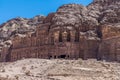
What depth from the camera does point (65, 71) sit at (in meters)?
45.2

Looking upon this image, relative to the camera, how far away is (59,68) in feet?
153

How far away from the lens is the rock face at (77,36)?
2351 inches

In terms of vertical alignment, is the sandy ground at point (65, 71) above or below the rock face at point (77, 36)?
below

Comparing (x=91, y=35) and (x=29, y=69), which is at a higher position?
(x=91, y=35)

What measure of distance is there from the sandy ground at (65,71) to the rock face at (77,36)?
9.92 m

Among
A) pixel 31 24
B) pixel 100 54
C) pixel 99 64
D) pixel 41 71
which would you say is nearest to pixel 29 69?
pixel 41 71

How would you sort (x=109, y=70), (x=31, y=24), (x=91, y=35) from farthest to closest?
(x=31, y=24)
(x=91, y=35)
(x=109, y=70)

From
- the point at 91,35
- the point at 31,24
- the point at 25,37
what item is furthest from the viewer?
the point at 31,24

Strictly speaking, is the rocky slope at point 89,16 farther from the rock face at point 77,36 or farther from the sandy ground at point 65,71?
the sandy ground at point 65,71

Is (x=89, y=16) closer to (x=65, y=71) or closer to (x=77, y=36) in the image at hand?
(x=77, y=36)

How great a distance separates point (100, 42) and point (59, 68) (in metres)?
17.0

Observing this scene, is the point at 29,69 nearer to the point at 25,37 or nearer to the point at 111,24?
the point at 111,24

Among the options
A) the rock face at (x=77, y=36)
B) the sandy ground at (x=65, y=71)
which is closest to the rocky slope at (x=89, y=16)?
the rock face at (x=77, y=36)

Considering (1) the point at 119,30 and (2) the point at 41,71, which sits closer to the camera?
(2) the point at 41,71
